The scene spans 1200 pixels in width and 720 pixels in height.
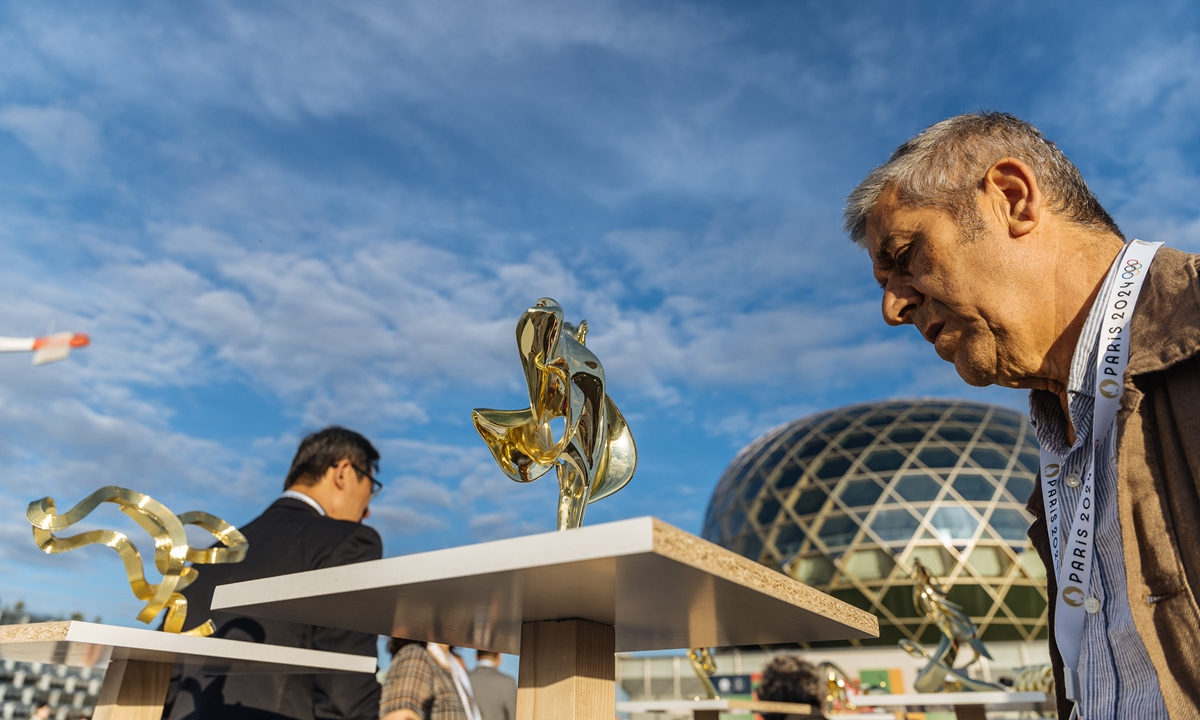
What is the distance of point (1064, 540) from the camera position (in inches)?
62.1

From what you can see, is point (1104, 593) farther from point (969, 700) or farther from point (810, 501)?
point (810, 501)

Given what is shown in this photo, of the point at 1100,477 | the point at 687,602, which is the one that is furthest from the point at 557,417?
the point at 1100,477

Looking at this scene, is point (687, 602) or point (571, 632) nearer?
point (687, 602)

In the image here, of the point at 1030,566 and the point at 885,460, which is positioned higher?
the point at 885,460

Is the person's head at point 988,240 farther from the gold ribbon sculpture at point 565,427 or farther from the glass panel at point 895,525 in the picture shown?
the glass panel at point 895,525

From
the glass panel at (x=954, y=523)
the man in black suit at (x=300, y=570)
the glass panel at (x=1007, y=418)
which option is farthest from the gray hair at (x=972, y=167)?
the glass panel at (x=1007, y=418)

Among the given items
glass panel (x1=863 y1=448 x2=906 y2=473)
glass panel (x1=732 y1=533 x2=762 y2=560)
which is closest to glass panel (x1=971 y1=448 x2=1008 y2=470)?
glass panel (x1=863 y1=448 x2=906 y2=473)

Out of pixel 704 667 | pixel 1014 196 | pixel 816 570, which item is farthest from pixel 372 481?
pixel 816 570

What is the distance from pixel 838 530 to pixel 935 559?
10.8 feet

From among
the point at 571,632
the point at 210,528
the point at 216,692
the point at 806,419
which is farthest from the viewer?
the point at 806,419

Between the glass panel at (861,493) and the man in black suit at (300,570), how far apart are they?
26759mm

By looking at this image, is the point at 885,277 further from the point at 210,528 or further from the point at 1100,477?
the point at 210,528

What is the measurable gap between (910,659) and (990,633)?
359cm

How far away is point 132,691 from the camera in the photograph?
2012 mm
